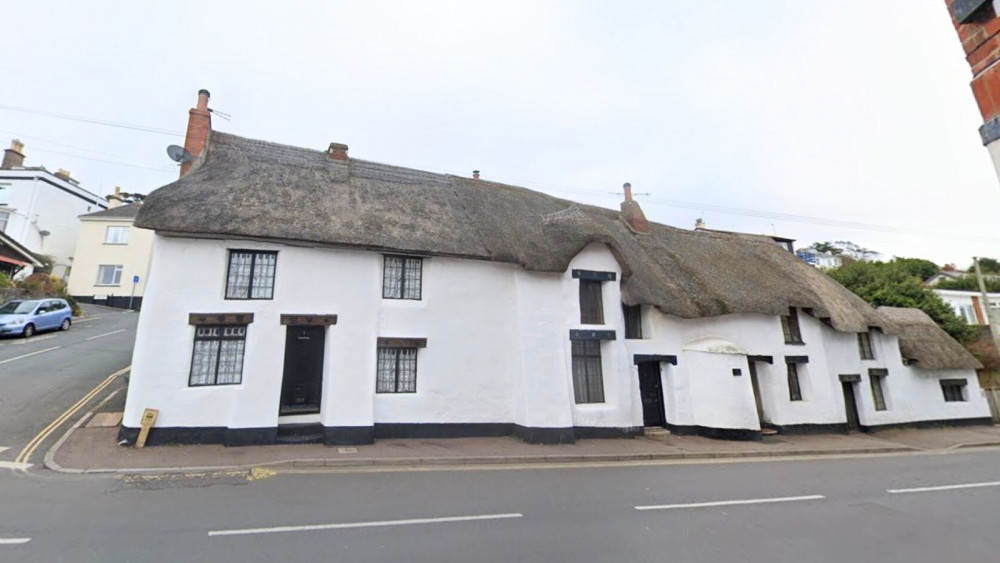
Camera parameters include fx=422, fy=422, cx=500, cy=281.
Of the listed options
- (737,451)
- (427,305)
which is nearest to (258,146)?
(427,305)

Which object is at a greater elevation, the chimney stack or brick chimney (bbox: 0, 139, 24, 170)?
brick chimney (bbox: 0, 139, 24, 170)

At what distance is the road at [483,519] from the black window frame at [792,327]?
8.39 m

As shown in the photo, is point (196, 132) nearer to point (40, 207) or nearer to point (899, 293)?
point (40, 207)

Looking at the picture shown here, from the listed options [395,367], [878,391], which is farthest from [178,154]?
[878,391]

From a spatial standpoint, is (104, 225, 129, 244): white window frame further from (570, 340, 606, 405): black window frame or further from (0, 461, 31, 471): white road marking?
(570, 340, 606, 405): black window frame

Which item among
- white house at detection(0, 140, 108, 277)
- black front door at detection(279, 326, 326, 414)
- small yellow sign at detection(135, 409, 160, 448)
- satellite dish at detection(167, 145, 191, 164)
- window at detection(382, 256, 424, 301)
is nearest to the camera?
small yellow sign at detection(135, 409, 160, 448)

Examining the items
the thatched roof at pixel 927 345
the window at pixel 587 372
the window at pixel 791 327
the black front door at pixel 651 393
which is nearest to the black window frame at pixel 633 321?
the black front door at pixel 651 393

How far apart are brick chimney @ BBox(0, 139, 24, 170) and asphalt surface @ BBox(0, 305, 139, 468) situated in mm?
25598

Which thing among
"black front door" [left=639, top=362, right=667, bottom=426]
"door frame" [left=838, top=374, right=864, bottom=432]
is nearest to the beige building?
"black front door" [left=639, top=362, right=667, bottom=426]

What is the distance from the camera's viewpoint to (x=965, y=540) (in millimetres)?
6605

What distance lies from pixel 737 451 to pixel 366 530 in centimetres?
1149

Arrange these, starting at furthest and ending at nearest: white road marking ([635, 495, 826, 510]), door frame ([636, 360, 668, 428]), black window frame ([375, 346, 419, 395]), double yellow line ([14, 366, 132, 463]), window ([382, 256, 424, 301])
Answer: door frame ([636, 360, 668, 428]), window ([382, 256, 424, 301]), black window frame ([375, 346, 419, 395]), double yellow line ([14, 366, 132, 463]), white road marking ([635, 495, 826, 510])

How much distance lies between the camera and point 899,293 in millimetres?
25016

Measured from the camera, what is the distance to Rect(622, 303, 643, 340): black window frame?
610 inches
